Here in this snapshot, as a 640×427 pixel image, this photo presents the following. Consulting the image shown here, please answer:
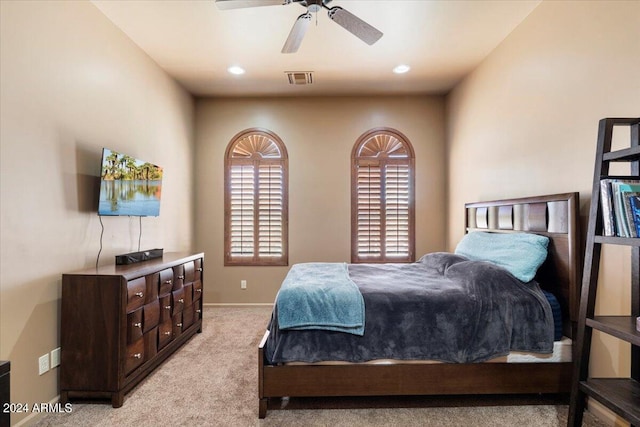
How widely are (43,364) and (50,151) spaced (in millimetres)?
1422

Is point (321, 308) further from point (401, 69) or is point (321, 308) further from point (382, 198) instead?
point (401, 69)

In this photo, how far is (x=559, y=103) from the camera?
8.46ft

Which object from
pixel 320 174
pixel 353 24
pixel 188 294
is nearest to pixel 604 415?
pixel 353 24

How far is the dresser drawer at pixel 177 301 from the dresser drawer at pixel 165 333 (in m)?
0.11

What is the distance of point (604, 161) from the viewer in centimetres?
176

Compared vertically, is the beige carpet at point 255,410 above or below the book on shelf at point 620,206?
below

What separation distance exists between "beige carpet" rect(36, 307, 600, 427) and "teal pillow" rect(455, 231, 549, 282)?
34.5 inches

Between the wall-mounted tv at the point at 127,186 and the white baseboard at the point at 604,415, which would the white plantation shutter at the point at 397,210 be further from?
the wall-mounted tv at the point at 127,186

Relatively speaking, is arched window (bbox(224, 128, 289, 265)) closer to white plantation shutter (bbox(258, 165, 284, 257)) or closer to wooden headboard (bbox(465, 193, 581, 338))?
white plantation shutter (bbox(258, 165, 284, 257))

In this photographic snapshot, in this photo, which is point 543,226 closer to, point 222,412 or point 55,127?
point 222,412

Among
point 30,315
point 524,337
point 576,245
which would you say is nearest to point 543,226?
point 576,245

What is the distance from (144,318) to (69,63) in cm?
199

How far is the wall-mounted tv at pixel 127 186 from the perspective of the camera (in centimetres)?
269

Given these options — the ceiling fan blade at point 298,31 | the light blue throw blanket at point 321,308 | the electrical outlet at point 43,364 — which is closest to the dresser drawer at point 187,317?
the electrical outlet at point 43,364
